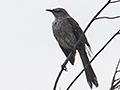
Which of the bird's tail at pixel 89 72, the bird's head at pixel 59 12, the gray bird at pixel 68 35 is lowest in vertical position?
the bird's tail at pixel 89 72

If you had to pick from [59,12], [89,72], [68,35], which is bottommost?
[89,72]

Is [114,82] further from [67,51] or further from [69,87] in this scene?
[67,51]

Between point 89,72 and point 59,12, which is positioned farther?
point 59,12

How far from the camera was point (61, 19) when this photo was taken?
23.4 ft

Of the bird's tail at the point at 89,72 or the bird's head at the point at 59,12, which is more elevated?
the bird's head at the point at 59,12

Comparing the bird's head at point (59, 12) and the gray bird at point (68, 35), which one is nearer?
the gray bird at point (68, 35)

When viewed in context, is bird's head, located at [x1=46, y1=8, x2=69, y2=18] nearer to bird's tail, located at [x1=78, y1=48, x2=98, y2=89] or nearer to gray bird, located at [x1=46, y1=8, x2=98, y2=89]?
gray bird, located at [x1=46, y1=8, x2=98, y2=89]

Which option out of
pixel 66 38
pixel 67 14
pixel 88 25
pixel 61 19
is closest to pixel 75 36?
pixel 66 38

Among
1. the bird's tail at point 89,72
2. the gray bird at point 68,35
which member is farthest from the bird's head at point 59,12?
the bird's tail at point 89,72

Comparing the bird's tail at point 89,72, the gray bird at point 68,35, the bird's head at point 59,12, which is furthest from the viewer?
the bird's head at point 59,12

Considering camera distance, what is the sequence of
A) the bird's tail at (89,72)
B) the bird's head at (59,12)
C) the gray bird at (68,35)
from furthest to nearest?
the bird's head at (59,12) < the gray bird at (68,35) < the bird's tail at (89,72)

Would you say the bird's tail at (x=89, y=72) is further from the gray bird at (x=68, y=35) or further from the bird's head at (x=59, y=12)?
the bird's head at (x=59, y=12)

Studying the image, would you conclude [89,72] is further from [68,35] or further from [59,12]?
[59,12]

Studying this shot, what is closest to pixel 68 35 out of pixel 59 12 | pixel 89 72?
pixel 59 12
